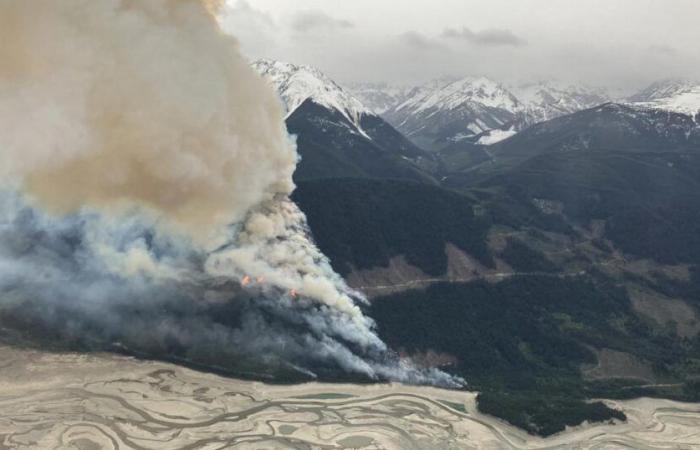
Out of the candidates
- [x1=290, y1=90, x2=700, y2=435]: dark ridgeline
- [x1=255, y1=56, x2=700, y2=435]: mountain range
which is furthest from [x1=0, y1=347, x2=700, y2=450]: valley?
[x1=290, y1=90, x2=700, y2=435]: dark ridgeline

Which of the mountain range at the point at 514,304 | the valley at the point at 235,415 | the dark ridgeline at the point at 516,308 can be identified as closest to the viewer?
the valley at the point at 235,415

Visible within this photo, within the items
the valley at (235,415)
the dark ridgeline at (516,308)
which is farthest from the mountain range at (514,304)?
the valley at (235,415)

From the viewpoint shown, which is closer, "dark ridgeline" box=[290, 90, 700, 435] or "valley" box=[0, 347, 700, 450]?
"valley" box=[0, 347, 700, 450]

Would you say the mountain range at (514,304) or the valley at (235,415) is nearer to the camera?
the valley at (235,415)

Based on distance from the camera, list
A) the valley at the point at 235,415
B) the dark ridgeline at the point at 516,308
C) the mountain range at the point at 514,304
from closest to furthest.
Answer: the valley at the point at 235,415 < the dark ridgeline at the point at 516,308 < the mountain range at the point at 514,304

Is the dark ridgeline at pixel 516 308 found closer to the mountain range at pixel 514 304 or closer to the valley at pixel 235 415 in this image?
the mountain range at pixel 514 304

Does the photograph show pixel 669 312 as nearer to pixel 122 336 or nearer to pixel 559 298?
pixel 559 298

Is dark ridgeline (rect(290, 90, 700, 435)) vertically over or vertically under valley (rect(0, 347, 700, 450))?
over

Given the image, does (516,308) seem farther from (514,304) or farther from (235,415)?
(235,415)

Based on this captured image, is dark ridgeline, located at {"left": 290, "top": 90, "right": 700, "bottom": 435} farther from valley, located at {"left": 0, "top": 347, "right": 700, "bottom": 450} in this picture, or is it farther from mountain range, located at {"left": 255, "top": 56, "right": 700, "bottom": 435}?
valley, located at {"left": 0, "top": 347, "right": 700, "bottom": 450}

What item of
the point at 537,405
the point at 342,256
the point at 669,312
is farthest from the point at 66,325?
the point at 669,312

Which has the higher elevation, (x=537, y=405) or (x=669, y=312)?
(x=669, y=312)
